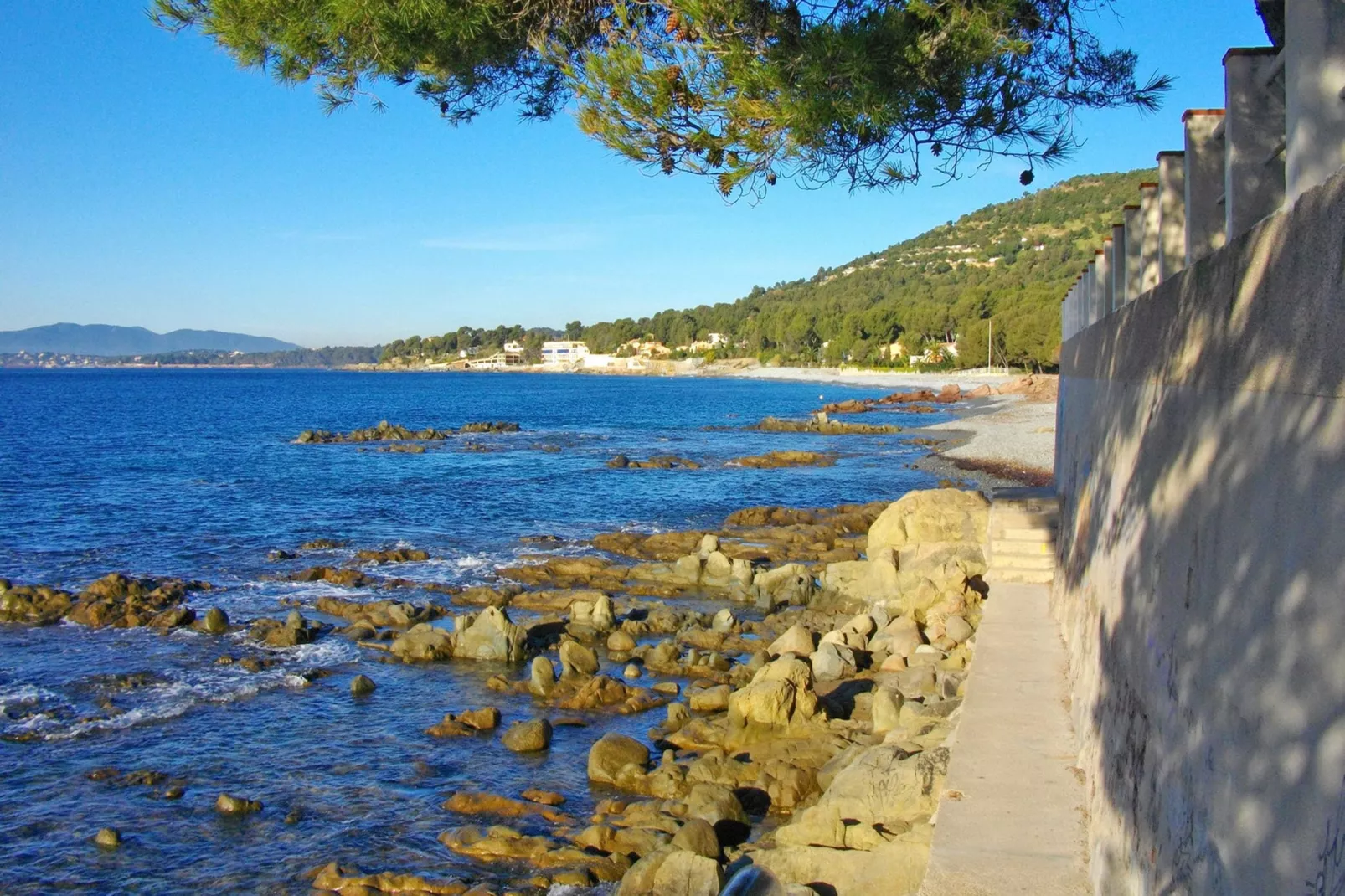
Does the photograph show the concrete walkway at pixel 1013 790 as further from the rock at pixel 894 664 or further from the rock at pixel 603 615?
the rock at pixel 603 615

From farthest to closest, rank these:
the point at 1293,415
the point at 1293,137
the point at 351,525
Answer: the point at 351,525 < the point at 1293,137 < the point at 1293,415

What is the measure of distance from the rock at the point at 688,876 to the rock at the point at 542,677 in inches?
261

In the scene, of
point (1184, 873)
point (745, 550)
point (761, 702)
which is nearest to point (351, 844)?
point (761, 702)

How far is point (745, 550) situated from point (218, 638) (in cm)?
1141

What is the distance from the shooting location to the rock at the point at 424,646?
16.5 m

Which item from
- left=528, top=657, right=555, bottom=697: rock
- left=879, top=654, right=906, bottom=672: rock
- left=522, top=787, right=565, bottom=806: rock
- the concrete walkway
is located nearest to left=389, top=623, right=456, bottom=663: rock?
left=528, top=657, right=555, bottom=697: rock

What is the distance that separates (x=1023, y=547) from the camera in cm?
1310

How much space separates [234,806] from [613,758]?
390cm

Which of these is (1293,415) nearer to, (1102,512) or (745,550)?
(1102,512)

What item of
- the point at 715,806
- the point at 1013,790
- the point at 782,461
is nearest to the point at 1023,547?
the point at 715,806

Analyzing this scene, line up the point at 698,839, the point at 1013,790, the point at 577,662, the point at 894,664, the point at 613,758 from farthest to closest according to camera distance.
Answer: the point at 577,662 < the point at 894,664 < the point at 613,758 < the point at 698,839 < the point at 1013,790

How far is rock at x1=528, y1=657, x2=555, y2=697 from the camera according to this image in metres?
14.6

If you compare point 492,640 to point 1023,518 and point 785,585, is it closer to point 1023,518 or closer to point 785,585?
point 785,585

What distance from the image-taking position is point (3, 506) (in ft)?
116
